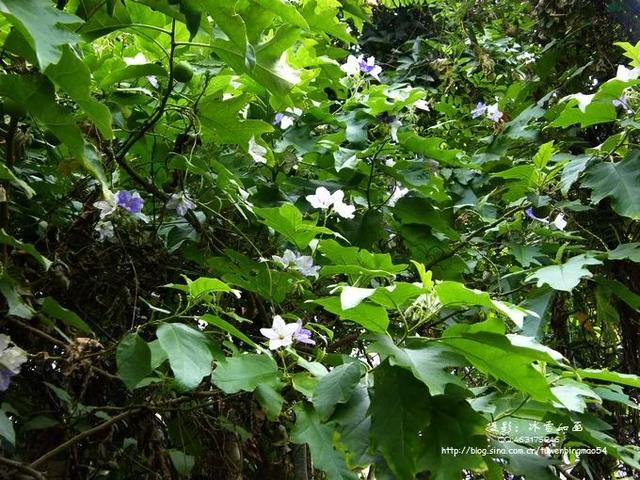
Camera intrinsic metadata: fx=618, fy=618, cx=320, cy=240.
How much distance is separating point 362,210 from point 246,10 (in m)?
0.60

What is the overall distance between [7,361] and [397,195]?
0.80 metres

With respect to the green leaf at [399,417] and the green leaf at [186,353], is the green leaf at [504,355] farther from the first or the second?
the green leaf at [186,353]

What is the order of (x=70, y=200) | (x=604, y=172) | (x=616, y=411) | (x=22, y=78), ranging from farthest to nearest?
(x=616, y=411) < (x=604, y=172) < (x=70, y=200) < (x=22, y=78)

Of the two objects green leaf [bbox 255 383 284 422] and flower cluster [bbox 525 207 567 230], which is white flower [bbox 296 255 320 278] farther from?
flower cluster [bbox 525 207 567 230]

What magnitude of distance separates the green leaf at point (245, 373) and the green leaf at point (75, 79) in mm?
328

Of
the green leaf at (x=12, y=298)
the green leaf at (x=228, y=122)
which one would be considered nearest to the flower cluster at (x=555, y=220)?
the green leaf at (x=228, y=122)

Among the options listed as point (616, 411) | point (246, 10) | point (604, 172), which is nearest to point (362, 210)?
point (604, 172)

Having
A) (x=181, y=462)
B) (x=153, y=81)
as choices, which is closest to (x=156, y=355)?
(x=181, y=462)

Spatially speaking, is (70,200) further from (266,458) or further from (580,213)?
(580,213)

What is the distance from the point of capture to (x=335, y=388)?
2.44 ft

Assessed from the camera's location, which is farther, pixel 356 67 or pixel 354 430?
pixel 356 67

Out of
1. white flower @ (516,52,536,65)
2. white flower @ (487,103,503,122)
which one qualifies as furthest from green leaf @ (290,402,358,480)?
white flower @ (516,52,536,65)

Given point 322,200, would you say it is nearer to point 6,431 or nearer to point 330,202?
point 330,202

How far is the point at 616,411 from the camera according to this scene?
1.64 metres
